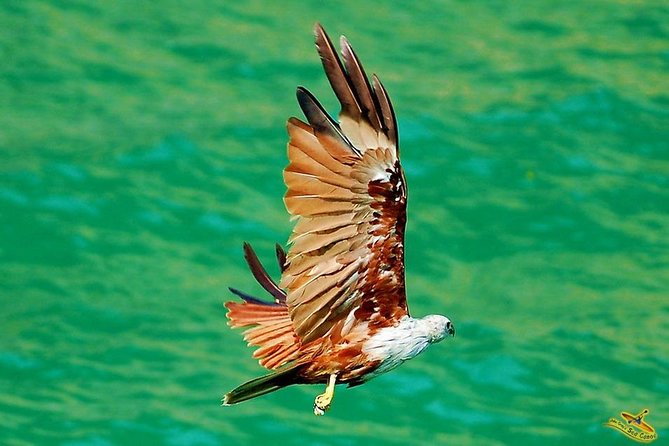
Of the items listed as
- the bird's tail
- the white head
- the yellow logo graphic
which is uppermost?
the yellow logo graphic

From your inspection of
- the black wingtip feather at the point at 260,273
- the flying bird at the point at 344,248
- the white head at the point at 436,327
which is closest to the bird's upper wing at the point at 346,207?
the flying bird at the point at 344,248

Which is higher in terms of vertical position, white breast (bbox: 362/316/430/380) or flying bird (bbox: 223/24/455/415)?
flying bird (bbox: 223/24/455/415)

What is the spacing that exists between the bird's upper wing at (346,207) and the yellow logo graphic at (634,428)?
3827mm

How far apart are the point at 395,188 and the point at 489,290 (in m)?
4.88

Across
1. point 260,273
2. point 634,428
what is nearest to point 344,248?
point 260,273

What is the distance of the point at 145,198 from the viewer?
10336 mm

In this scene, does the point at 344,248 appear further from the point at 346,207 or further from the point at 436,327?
the point at 436,327

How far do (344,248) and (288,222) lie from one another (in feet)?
16.2

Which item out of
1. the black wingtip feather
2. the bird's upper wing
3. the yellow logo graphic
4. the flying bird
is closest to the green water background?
the yellow logo graphic

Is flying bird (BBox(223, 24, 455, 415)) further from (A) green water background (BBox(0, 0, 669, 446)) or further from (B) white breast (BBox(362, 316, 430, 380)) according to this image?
(A) green water background (BBox(0, 0, 669, 446))

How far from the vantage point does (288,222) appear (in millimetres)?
10203

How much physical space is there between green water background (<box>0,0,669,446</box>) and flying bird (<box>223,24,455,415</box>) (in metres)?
3.21

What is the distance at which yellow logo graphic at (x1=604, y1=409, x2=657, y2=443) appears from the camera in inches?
351

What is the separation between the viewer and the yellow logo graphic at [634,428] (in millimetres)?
8906
